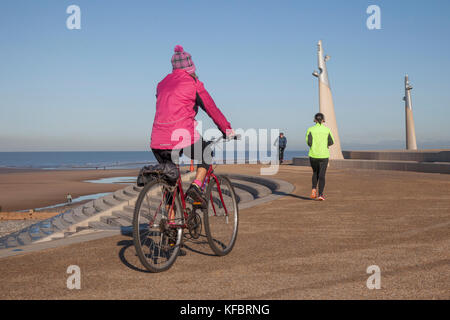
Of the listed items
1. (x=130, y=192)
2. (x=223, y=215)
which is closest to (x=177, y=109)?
(x=223, y=215)

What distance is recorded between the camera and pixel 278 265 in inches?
168

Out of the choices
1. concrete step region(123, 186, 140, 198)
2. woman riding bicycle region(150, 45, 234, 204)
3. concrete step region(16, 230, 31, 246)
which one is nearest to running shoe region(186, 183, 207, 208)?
woman riding bicycle region(150, 45, 234, 204)

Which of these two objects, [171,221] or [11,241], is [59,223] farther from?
[171,221]

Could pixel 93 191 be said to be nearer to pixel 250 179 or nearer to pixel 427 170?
pixel 250 179

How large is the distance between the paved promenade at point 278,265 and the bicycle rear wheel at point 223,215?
166 millimetres

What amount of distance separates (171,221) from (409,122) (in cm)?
3522

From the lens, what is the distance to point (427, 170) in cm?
1780

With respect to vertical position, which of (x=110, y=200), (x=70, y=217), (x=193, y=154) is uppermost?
(x=193, y=154)

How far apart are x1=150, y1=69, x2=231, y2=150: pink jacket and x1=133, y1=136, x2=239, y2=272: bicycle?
293 millimetres

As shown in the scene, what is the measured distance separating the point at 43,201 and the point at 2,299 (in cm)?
2592

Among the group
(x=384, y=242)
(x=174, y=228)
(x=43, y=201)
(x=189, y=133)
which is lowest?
(x=43, y=201)

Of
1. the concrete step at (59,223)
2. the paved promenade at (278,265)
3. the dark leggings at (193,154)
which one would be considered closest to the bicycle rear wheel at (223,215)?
the paved promenade at (278,265)

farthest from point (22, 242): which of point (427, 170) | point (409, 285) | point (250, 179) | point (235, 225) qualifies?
point (427, 170)
